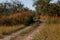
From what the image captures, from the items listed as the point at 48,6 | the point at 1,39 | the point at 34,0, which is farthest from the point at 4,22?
the point at 34,0

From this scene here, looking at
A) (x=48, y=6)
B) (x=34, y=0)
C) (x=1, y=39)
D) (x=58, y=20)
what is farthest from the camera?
(x=34, y=0)

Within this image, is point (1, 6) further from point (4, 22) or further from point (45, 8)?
point (4, 22)

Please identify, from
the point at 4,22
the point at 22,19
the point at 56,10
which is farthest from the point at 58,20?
the point at 56,10

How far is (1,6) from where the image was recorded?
5069 centimetres

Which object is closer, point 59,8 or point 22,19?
point 22,19

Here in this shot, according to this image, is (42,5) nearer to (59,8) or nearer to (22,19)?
(59,8)

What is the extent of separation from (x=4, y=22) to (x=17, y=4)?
2979 centimetres

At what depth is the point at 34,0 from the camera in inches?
1986

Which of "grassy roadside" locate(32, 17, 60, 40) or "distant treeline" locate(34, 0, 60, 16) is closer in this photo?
"grassy roadside" locate(32, 17, 60, 40)

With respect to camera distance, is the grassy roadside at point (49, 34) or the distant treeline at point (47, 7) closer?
the grassy roadside at point (49, 34)

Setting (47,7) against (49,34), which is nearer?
(49,34)

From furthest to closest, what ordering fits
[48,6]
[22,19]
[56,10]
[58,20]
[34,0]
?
[34,0]
[48,6]
[56,10]
[22,19]
[58,20]

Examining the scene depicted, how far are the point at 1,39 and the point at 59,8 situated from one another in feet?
99.4

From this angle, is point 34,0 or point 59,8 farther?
point 34,0
